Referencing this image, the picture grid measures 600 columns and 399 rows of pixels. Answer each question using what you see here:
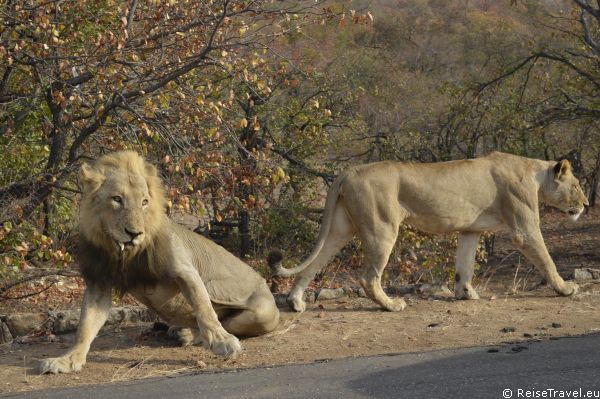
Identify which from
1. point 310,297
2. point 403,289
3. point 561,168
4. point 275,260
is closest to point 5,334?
point 275,260

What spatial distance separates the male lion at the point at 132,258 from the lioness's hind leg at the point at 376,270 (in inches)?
75.9

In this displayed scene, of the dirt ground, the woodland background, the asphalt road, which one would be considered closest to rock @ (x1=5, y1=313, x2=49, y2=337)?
the dirt ground

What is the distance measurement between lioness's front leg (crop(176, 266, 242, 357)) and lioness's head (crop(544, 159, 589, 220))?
426 centimetres

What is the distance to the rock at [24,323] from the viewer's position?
7668 mm

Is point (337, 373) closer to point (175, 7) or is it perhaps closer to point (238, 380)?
point (238, 380)

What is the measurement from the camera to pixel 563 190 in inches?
370

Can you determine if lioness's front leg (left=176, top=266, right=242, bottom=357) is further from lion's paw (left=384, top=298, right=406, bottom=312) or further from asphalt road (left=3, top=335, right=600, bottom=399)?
lion's paw (left=384, top=298, right=406, bottom=312)

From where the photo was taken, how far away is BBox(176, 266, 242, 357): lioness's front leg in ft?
20.8

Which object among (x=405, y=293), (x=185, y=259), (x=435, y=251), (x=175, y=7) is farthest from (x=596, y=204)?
(x=185, y=259)

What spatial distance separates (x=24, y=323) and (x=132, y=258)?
6.27 ft

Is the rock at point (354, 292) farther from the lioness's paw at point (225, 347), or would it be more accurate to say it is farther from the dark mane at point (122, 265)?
the dark mane at point (122, 265)

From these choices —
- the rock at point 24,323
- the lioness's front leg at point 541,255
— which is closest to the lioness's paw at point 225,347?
the rock at point 24,323

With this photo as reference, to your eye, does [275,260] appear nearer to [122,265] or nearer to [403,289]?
[403,289]

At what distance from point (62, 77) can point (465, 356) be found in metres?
4.32
